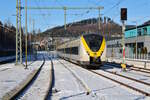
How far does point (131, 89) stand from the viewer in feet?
40.2

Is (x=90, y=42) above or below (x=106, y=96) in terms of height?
above

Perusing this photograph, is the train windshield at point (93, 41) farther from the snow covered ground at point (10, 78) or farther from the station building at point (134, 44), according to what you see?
the station building at point (134, 44)

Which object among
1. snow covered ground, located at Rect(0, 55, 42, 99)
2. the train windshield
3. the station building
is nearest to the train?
the train windshield

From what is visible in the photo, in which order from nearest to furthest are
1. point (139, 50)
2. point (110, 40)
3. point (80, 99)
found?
point (80, 99), point (139, 50), point (110, 40)

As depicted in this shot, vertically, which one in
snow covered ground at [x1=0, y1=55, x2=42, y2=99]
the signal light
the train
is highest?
the signal light

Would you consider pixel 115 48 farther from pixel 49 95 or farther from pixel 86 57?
pixel 49 95

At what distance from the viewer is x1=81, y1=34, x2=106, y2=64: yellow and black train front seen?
2366cm

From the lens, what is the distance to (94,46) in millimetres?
23938

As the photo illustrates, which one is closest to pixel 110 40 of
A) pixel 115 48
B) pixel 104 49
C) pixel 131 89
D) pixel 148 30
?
pixel 115 48

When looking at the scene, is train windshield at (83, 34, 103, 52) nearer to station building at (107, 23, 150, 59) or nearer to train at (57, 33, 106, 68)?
train at (57, 33, 106, 68)

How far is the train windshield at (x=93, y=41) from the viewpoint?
23892 mm

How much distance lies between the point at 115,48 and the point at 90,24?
20.4 m

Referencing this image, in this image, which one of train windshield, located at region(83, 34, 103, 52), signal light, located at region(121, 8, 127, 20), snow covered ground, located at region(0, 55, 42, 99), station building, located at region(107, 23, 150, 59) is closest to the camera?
snow covered ground, located at region(0, 55, 42, 99)

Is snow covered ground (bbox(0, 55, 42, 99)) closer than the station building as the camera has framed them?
Yes
